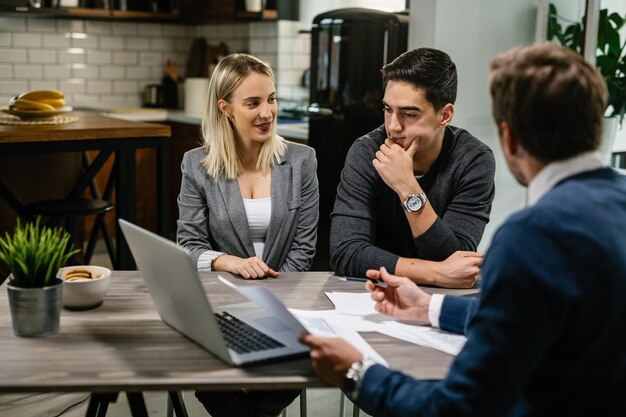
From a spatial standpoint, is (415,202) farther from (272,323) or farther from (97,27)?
(97,27)

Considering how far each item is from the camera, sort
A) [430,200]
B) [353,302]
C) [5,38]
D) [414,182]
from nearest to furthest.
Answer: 1. [353,302]
2. [414,182]
3. [430,200]
4. [5,38]

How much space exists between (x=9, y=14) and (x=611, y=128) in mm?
4271

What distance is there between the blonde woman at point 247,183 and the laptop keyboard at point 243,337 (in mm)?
722

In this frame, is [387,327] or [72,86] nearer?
[387,327]

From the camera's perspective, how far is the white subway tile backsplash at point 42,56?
5766 millimetres

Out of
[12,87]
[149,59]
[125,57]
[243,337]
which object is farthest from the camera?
[149,59]

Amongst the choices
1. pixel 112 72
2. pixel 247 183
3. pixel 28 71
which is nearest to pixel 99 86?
pixel 112 72

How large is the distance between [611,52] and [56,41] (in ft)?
13.4

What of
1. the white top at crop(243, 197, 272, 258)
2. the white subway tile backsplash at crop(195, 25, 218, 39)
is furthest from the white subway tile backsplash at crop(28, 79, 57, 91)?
the white top at crop(243, 197, 272, 258)

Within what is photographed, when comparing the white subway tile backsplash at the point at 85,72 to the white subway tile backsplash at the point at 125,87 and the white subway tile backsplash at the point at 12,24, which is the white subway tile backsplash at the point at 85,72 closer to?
the white subway tile backsplash at the point at 125,87

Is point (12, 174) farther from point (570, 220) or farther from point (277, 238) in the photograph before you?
point (570, 220)

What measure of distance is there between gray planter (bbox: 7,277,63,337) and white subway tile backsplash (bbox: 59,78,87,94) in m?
4.78

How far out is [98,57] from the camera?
19.9ft

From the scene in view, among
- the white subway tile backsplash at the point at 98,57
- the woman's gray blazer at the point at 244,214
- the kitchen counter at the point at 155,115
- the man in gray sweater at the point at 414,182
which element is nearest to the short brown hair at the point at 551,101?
the man in gray sweater at the point at 414,182
